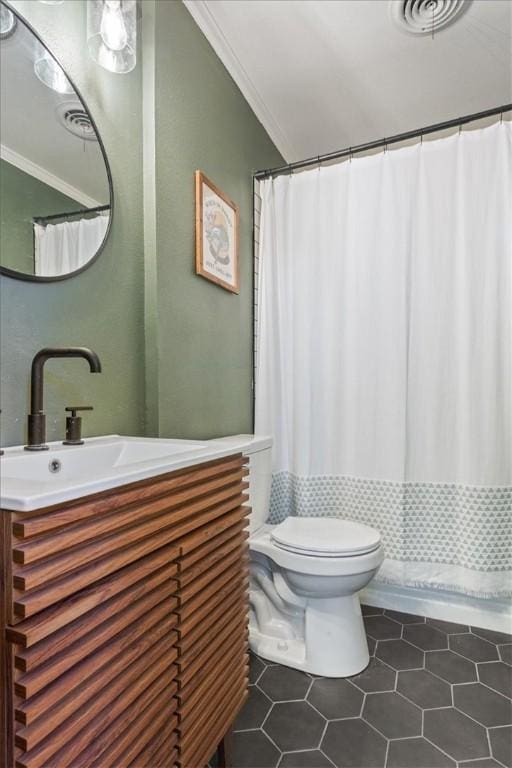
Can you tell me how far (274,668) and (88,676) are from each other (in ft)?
3.71

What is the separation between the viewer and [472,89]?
7.06 ft

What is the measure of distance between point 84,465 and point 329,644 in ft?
3.67

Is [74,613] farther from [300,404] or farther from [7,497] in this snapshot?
[300,404]

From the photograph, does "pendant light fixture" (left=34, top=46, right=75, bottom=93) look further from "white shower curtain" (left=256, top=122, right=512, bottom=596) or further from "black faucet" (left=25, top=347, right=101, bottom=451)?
"white shower curtain" (left=256, top=122, right=512, bottom=596)

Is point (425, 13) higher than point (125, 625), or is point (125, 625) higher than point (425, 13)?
point (425, 13)

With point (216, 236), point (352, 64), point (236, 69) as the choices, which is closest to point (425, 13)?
point (352, 64)

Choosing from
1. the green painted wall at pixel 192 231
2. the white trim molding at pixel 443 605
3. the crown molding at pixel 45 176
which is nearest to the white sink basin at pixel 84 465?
the green painted wall at pixel 192 231

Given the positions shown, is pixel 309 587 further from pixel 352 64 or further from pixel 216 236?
pixel 352 64

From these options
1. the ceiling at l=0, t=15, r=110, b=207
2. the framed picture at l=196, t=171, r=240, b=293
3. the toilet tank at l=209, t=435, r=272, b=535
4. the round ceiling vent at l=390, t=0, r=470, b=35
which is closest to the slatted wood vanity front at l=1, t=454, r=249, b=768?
the toilet tank at l=209, t=435, r=272, b=535

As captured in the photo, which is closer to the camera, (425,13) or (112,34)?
(112,34)

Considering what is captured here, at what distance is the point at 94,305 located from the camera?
128 centimetres

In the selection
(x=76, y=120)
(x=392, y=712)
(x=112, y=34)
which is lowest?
(x=392, y=712)

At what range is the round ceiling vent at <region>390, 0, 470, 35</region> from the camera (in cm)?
168

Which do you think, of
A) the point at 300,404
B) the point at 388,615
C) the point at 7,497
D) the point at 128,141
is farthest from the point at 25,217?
the point at 388,615
